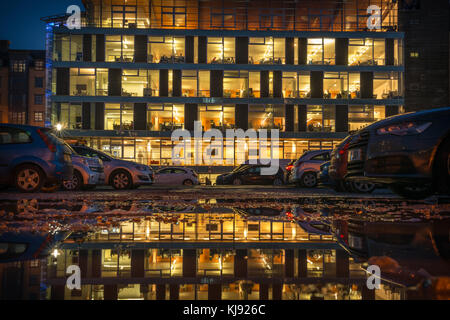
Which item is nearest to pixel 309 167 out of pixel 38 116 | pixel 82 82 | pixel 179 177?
pixel 179 177

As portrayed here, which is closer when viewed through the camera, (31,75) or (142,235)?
(142,235)

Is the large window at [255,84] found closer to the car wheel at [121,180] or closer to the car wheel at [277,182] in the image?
the car wheel at [277,182]

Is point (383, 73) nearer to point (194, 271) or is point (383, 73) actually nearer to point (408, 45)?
point (408, 45)

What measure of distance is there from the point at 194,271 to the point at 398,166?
444 cm

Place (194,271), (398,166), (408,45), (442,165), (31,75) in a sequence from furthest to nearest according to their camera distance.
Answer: (31,75) < (408,45) < (398,166) < (442,165) < (194,271)

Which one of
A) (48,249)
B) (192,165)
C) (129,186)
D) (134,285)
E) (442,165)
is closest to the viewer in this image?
(134,285)

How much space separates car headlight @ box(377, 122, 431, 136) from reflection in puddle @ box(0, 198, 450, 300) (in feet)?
5.38

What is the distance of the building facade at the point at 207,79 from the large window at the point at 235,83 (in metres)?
0.10

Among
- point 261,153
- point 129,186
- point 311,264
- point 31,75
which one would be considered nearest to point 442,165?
point 311,264

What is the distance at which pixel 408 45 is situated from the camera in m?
43.4

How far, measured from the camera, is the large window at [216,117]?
37688 millimetres

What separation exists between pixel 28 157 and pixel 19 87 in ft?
205

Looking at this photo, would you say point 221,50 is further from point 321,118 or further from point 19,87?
point 19,87

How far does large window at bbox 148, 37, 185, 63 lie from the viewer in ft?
124
